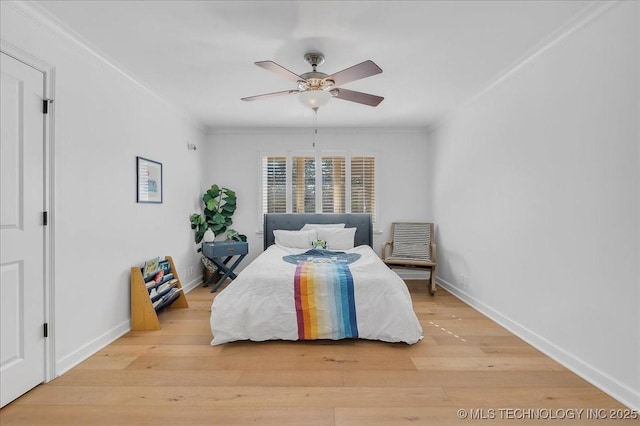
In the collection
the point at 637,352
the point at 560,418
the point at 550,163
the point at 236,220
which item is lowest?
the point at 560,418

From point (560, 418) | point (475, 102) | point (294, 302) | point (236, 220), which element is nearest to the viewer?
point (560, 418)

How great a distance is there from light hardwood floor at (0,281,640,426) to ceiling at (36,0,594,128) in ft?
8.29

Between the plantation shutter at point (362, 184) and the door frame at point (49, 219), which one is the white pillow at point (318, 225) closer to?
the plantation shutter at point (362, 184)

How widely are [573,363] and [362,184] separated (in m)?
3.62

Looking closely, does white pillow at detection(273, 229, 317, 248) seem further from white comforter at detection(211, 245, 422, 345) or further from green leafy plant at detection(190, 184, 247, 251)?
white comforter at detection(211, 245, 422, 345)

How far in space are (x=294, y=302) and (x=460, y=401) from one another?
1.46 meters

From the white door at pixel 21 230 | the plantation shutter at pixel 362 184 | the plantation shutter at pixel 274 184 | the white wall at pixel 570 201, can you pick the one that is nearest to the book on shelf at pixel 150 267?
the white door at pixel 21 230

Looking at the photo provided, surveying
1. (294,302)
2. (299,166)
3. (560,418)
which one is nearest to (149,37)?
(294,302)

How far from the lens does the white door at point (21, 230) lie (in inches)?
75.3

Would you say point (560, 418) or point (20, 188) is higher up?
point (20, 188)

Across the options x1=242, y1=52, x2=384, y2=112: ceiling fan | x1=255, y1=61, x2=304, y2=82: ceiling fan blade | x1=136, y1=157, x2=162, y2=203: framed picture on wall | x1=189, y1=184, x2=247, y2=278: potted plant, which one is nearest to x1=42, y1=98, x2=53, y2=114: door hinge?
x1=136, y1=157, x2=162, y2=203: framed picture on wall

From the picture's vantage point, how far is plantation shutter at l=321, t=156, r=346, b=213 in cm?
533

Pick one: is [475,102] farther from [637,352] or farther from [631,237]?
[637,352]

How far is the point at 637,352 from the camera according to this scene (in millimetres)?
1866
